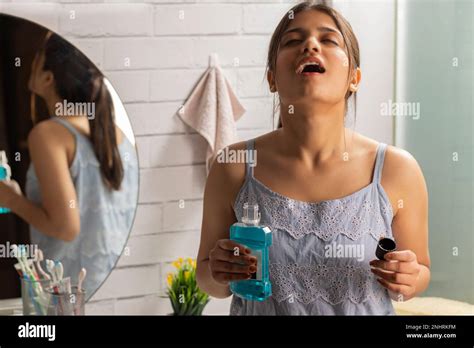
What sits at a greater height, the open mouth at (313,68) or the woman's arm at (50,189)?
the open mouth at (313,68)

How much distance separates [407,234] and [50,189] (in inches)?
22.0

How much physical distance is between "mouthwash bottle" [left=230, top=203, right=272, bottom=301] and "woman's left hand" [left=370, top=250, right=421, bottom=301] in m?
0.14

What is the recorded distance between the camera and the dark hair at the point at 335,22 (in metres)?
0.96

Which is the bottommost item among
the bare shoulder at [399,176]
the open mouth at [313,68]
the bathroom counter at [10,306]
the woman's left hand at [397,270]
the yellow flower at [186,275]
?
the bathroom counter at [10,306]

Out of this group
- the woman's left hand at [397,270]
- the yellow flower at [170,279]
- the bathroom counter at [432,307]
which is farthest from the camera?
the yellow flower at [170,279]

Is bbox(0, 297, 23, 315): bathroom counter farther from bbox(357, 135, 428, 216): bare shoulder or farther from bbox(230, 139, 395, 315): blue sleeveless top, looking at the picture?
bbox(357, 135, 428, 216): bare shoulder

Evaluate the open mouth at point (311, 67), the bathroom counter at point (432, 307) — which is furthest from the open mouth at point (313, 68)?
the bathroom counter at point (432, 307)

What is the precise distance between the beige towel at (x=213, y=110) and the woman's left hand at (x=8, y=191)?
0.28 meters

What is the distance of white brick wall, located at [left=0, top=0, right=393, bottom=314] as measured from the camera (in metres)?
1.04

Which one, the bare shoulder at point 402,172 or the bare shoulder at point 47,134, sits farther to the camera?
the bare shoulder at point 47,134

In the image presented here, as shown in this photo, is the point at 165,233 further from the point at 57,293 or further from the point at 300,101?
the point at 300,101

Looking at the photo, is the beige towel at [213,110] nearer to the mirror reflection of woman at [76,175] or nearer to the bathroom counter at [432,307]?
the mirror reflection of woman at [76,175]
